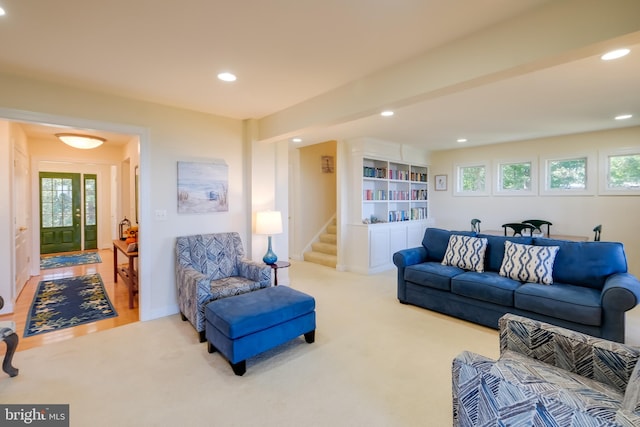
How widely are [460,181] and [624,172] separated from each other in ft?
8.42

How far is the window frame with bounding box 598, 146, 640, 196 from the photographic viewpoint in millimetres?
4688

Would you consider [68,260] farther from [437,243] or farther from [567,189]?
[567,189]

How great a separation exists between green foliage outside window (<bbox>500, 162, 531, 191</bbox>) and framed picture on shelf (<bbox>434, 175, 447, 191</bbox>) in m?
1.15

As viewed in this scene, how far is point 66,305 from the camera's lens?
3938 mm

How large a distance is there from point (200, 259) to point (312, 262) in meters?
3.21

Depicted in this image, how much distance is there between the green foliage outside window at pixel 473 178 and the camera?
20.9 feet

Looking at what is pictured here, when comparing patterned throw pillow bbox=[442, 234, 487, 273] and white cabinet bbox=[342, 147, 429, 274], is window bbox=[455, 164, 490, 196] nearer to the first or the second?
white cabinet bbox=[342, 147, 429, 274]

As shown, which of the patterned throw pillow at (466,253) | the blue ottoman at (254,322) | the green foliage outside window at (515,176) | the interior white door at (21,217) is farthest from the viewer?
the green foliage outside window at (515,176)

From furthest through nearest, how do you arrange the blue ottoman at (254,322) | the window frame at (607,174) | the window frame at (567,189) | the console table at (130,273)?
the window frame at (567,189), the window frame at (607,174), the console table at (130,273), the blue ottoman at (254,322)

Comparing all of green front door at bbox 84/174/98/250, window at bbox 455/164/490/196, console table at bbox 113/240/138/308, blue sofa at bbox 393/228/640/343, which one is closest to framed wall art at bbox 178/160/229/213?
console table at bbox 113/240/138/308

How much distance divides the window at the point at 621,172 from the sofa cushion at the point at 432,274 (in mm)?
3303

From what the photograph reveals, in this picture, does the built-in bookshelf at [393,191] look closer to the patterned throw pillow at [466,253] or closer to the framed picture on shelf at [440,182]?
the framed picture on shelf at [440,182]

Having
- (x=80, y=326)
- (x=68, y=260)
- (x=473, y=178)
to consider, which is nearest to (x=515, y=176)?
(x=473, y=178)

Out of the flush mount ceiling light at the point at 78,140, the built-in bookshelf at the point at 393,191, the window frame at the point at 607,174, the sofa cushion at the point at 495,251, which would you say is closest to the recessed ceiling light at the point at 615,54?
the sofa cushion at the point at 495,251
